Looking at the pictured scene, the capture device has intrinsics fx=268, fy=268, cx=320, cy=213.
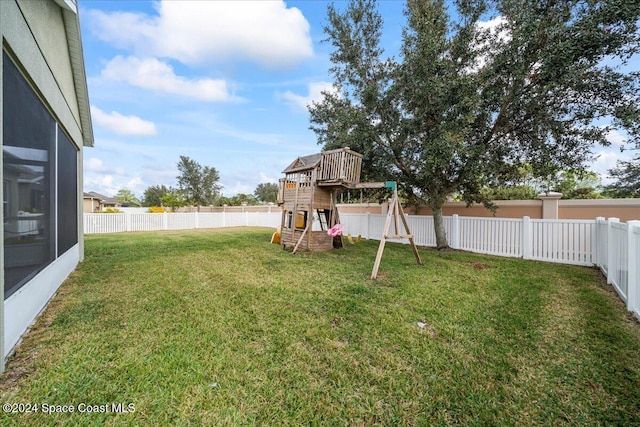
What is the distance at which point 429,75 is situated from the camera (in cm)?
688

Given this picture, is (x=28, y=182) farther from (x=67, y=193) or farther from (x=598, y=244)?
(x=598, y=244)

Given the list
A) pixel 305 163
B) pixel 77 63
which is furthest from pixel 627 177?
pixel 77 63

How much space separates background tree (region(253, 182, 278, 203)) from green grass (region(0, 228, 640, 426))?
1461 inches

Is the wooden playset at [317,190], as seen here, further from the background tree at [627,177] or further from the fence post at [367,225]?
the background tree at [627,177]

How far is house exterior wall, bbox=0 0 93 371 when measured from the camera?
2.40 meters

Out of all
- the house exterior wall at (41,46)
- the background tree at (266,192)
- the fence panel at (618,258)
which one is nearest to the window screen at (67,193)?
the house exterior wall at (41,46)

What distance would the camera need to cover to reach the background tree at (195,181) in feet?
103

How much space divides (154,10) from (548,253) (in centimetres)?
1266

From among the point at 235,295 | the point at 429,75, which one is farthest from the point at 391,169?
the point at 235,295

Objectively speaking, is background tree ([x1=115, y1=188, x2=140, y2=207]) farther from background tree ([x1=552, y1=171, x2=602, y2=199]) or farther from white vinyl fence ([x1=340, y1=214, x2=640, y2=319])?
background tree ([x1=552, y1=171, x2=602, y2=199])

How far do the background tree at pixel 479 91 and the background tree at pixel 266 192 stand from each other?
109 ft

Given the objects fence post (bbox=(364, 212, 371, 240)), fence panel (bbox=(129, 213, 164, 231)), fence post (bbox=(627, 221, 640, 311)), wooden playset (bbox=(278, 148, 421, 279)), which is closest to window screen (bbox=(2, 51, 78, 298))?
wooden playset (bbox=(278, 148, 421, 279))

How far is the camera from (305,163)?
8.91m

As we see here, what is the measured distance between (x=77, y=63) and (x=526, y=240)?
11300 mm
